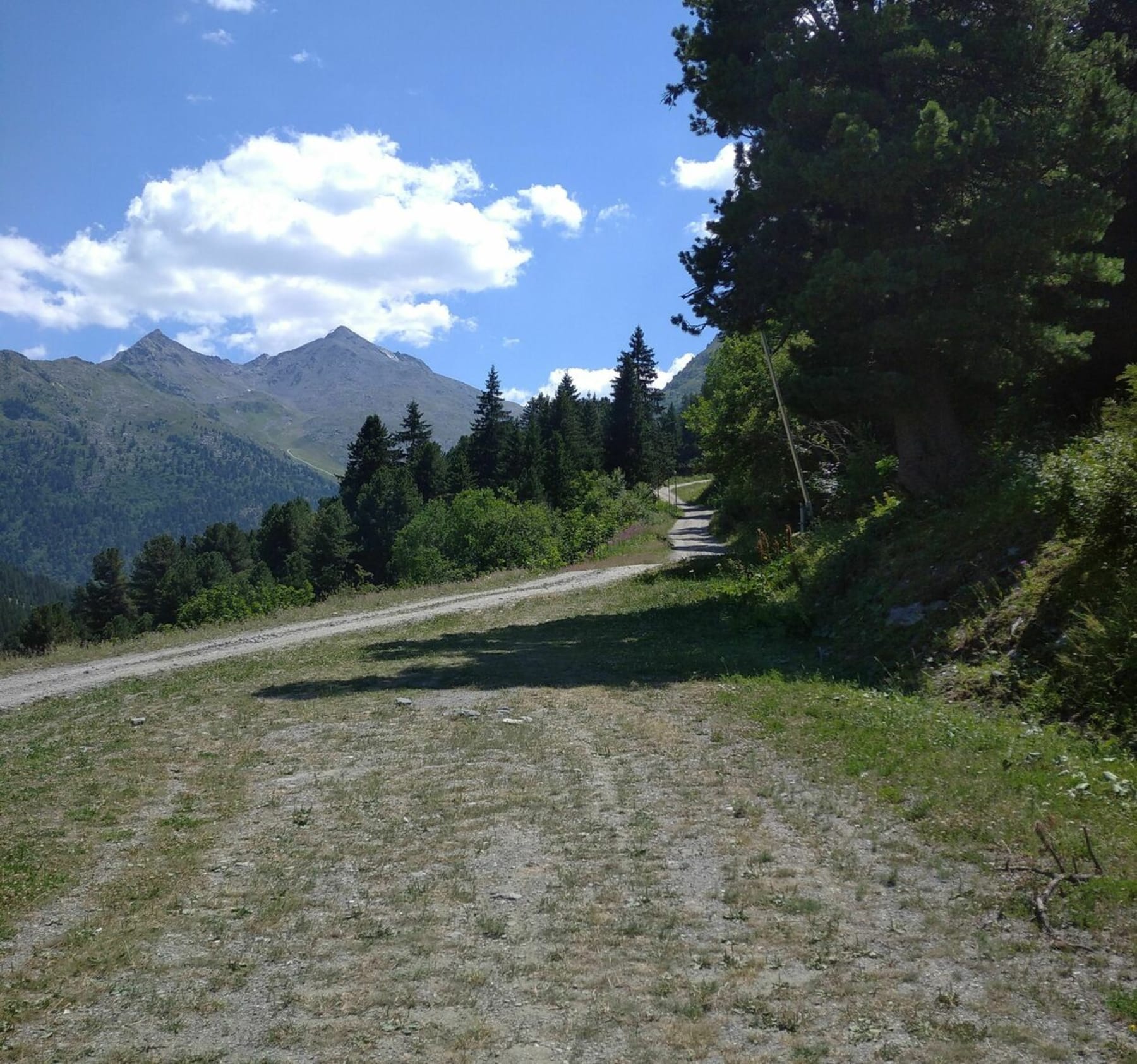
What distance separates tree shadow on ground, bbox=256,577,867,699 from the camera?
43.6 ft

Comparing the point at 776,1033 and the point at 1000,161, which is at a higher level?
the point at 1000,161

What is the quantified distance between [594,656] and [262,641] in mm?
8088

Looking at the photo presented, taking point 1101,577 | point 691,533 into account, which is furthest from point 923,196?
point 691,533

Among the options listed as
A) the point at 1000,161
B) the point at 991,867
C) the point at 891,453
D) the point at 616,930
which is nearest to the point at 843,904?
the point at 991,867

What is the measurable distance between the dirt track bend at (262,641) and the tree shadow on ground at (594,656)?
113 inches

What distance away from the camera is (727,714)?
411 inches

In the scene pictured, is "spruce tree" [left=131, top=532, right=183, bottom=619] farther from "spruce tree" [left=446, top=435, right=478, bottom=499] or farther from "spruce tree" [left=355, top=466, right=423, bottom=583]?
"spruce tree" [left=446, top=435, right=478, bottom=499]

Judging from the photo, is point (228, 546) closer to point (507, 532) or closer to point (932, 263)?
point (507, 532)

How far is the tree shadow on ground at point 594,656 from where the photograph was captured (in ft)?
43.6

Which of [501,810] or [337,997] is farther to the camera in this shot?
[501,810]

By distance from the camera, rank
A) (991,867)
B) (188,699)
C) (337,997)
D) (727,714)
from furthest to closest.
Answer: (188,699) → (727,714) → (991,867) → (337,997)

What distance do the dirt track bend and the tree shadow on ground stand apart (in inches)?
113

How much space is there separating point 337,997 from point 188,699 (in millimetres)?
9244

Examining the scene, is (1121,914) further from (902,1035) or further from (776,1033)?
(776,1033)
